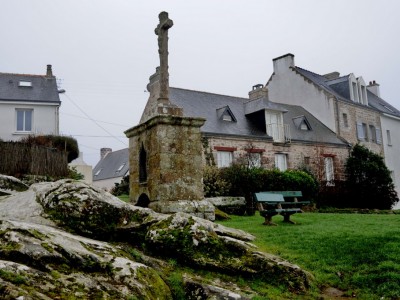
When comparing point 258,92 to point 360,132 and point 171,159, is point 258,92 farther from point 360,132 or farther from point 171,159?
point 171,159

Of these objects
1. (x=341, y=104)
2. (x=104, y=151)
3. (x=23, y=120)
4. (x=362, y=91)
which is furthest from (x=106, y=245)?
(x=104, y=151)

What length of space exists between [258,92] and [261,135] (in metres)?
5.45

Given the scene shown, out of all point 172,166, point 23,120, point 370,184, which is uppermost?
point 23,120

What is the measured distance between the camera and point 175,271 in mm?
5309

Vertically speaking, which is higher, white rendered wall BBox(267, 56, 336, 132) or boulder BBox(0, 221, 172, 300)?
white rendered wall BBox(267, 56, 336, 132)

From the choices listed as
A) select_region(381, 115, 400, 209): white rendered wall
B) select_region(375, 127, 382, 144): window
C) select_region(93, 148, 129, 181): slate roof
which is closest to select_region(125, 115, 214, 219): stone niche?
select_region(375, 127, 382, 144): window

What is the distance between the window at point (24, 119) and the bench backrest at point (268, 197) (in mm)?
20731

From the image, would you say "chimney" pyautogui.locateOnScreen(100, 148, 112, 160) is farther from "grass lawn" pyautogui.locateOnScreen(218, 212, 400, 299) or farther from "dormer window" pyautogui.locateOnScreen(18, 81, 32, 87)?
"grass lawn" pyautogui.locateOnScreen(218, 212, 400, 299)

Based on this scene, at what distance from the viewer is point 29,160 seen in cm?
1742

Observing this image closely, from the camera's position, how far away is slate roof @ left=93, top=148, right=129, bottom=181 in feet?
130

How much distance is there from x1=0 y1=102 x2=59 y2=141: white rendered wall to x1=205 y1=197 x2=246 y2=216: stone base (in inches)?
705

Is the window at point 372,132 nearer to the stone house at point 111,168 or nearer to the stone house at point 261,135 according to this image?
the stone house at point 261,135

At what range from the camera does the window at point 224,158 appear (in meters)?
23.4

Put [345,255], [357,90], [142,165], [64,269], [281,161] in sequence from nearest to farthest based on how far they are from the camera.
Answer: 1. [64,269]
2. [345,255]
3. [142,165]
4. [281,161]
5. [357,90]
